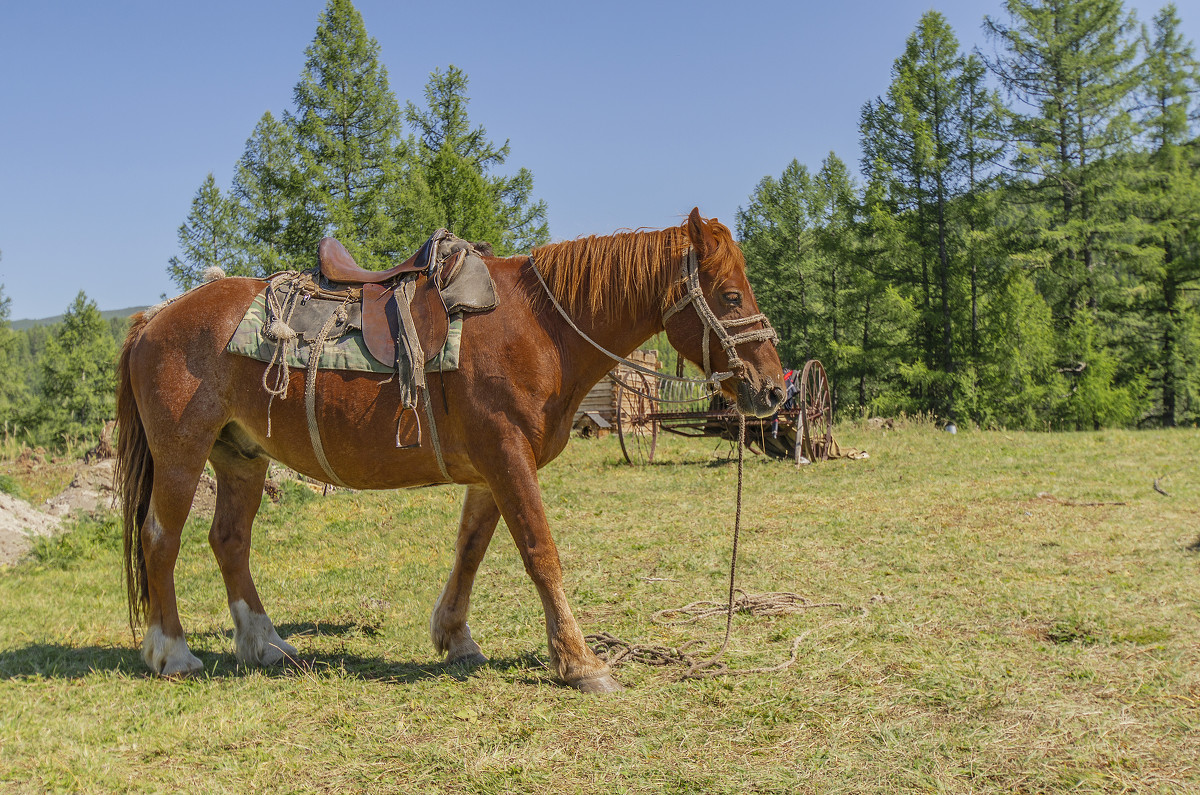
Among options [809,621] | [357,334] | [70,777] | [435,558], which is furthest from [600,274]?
[435,558]

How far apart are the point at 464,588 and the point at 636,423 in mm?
10758

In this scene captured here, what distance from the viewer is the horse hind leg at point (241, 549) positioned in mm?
4496

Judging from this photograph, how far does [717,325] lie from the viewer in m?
3.96

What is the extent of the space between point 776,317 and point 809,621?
3278 cm

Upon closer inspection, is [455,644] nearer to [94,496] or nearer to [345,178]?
[94,496]

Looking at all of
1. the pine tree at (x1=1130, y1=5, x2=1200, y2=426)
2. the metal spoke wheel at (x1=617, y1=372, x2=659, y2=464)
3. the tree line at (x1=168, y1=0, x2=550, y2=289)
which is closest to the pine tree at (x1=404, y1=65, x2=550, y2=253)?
the tree line at (x1=168, y1=0, x2=550, y2=289)

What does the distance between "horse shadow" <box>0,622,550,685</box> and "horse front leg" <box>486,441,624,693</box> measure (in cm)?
27

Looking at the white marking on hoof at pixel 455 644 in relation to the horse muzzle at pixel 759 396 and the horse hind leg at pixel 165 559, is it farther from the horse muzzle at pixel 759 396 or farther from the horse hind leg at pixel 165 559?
the horse muzzle at pixel 759 396

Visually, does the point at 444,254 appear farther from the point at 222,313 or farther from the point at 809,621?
the point at 809,621

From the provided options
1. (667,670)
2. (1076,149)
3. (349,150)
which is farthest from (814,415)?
(1076,149)

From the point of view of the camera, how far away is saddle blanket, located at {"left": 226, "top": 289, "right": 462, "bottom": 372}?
4113 millimetres

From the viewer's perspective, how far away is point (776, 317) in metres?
36.5

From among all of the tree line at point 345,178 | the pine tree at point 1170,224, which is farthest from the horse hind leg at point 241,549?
the pine tree at point 1170,224

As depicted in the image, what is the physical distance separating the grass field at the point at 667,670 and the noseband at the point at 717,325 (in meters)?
1.63
